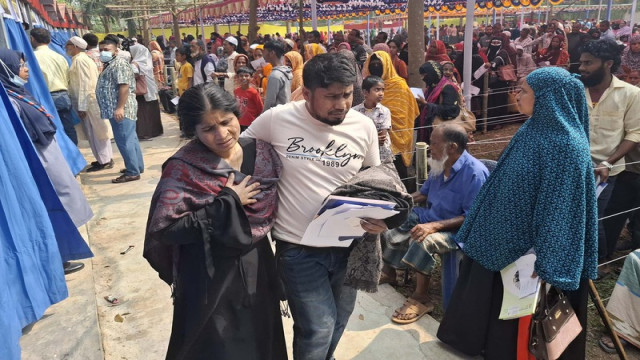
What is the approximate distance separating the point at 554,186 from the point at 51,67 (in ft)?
19.1

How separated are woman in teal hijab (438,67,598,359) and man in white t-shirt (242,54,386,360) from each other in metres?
0.73

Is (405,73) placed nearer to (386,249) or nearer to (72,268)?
(386,249)

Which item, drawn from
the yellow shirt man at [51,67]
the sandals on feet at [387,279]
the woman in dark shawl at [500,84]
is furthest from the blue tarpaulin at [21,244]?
the woman in dark shawl at [500,84]

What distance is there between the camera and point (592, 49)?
11.7ft

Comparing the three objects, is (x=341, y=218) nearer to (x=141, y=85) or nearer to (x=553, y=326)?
(x=553, y=326)

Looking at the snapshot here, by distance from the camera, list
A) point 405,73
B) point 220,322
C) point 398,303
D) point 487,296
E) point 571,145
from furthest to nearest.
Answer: point 405,73 < point 398,303 < point 487,296 < point 571,145 < point 220,322

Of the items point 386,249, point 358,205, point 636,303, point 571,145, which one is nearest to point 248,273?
point 358,205

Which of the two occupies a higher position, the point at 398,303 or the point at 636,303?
the point at 636,303

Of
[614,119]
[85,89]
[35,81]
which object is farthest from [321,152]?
[85,89]

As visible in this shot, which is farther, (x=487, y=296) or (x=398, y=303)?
(x=398, y=303)

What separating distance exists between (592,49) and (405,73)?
14.9ft

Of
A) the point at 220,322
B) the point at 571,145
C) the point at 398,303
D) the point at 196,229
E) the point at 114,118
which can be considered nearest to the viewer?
the point at 196,229

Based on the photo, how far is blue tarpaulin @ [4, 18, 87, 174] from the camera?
4.77 meters

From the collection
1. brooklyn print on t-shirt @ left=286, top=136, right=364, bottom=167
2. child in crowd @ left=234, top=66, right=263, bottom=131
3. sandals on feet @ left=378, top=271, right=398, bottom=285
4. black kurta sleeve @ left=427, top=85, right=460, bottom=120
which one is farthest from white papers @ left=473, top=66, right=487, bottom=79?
brooklyn print on t-shirt @ left=286, top=136, right=364, bottom=167
